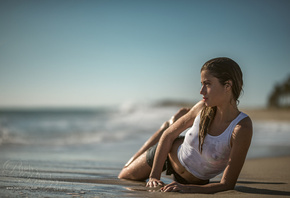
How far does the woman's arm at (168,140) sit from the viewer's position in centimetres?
298

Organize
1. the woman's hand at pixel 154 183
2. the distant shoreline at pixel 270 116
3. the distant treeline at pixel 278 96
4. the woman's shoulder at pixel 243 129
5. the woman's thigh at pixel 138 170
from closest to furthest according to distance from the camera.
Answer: the woman's shoulder at pixel 243 129 → the woman's hand at pixel 154 183 → the woman's thigh at pixel 138 170 → the distant shoreline at pixel 270 116 → the distant treeline at pixel 278 96

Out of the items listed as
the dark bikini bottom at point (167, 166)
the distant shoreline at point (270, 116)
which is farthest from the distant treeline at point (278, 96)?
the dark bikini bottom at point (167, 166)

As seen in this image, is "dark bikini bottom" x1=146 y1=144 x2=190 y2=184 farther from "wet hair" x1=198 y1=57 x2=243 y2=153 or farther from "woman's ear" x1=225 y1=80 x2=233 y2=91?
"woman's ear" x1=225 y1=80 x2=233 y2=91

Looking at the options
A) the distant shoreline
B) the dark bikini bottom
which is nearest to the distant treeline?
the distant shoreline

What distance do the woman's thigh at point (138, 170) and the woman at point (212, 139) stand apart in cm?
36

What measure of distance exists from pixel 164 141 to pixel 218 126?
1.80ft

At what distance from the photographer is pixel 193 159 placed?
287 cm

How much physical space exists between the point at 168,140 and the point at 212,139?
0.48m

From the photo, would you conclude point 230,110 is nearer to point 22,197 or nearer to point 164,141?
point 164,141

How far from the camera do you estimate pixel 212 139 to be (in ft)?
8.78

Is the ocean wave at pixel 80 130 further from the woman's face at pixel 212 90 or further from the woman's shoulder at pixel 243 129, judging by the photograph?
the woman's shoulder at pixel 243 129

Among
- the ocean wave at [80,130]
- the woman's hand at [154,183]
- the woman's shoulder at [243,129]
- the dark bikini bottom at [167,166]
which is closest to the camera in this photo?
the woman's shoulder at [243,129]

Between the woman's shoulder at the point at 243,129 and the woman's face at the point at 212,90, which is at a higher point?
the woman's face at the point at 212,90

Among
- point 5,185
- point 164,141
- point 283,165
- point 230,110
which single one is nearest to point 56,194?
point 5,185
